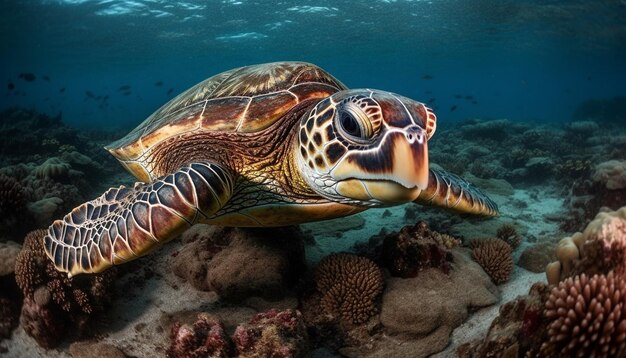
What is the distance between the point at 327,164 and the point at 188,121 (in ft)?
5.15

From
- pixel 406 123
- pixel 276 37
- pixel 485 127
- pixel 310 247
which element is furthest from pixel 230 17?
pixel 406 123

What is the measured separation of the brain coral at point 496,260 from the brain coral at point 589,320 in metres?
1.80

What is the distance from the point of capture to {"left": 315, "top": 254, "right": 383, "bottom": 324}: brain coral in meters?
2.90

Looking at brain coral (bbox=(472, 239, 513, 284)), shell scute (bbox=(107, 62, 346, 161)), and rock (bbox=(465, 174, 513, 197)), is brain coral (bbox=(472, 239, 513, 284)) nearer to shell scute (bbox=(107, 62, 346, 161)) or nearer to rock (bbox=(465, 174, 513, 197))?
shell scute (bbox=(107, 62, 346, 161))

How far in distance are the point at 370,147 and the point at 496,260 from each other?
2284 millimetres

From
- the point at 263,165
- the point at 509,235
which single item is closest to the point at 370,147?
the point at 263,165

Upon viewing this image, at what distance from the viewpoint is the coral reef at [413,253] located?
3121 mm

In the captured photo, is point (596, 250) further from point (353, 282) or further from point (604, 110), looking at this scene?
point (604, 110)

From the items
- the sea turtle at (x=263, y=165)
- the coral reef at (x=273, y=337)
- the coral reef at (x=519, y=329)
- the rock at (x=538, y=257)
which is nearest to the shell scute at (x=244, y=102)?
the sea turtle at (x=263, y=165)

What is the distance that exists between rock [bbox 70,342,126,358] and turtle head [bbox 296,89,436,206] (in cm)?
209

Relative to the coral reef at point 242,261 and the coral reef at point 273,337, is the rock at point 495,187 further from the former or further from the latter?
the coral reef at point 273,337

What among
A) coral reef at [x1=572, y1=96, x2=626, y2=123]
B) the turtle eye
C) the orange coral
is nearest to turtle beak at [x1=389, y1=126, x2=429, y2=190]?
the turtle eye

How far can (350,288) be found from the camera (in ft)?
9.71

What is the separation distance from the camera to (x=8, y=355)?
9.44 ft
